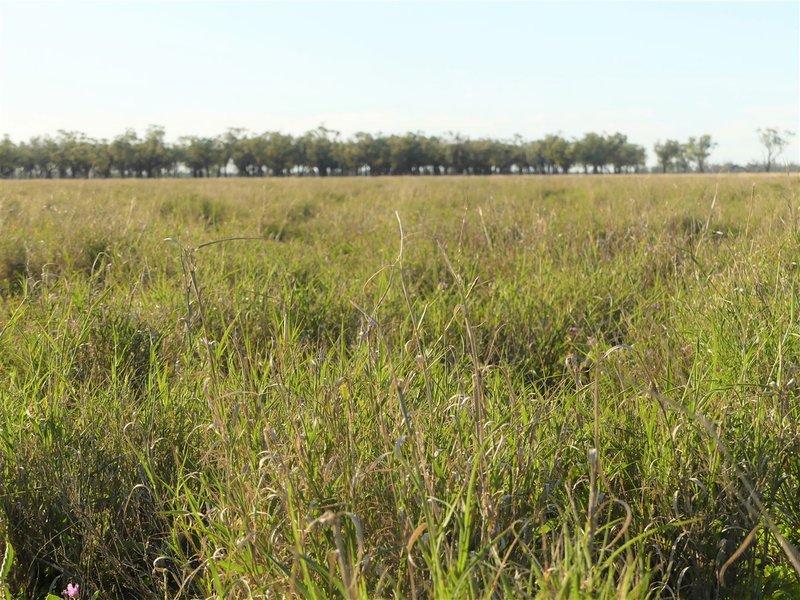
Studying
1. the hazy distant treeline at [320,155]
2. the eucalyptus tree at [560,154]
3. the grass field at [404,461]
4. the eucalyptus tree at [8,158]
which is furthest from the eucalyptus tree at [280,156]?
the grass field at [404,461]

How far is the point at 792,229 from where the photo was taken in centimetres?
355

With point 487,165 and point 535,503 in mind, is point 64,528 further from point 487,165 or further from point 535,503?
point 487,165

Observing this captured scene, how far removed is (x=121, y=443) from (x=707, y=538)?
163 cm

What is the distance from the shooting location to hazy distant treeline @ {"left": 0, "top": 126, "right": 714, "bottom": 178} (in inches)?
3214

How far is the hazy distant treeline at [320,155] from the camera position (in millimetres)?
81625

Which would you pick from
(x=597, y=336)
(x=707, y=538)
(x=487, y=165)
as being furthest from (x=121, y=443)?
(x=487, y=165)

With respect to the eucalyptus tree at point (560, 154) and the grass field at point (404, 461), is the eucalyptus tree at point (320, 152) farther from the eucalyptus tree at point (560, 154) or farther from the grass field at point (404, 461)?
the grass field at point (404, 461)

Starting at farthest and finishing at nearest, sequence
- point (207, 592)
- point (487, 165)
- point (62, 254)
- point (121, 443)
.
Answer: point (487, 165) → point (62, 254) → point (121, 443) → point (207, 592)

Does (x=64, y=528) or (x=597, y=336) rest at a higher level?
(x=597, y=336)

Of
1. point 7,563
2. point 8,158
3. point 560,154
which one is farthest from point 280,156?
point 7,563

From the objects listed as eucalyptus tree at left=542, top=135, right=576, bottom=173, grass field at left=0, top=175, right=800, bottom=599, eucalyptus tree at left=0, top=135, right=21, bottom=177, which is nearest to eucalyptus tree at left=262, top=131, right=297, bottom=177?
eucalyptus tree at left=0, top=135, right=21, bottom=177

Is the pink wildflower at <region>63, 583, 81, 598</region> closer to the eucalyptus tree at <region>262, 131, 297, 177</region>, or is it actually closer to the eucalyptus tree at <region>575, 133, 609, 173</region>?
the eucalyptus tree at <region>262, 131, 297, 177</region>

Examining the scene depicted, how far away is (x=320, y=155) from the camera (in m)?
91.1

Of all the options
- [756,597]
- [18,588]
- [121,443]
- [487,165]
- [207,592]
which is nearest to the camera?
[756,597]
